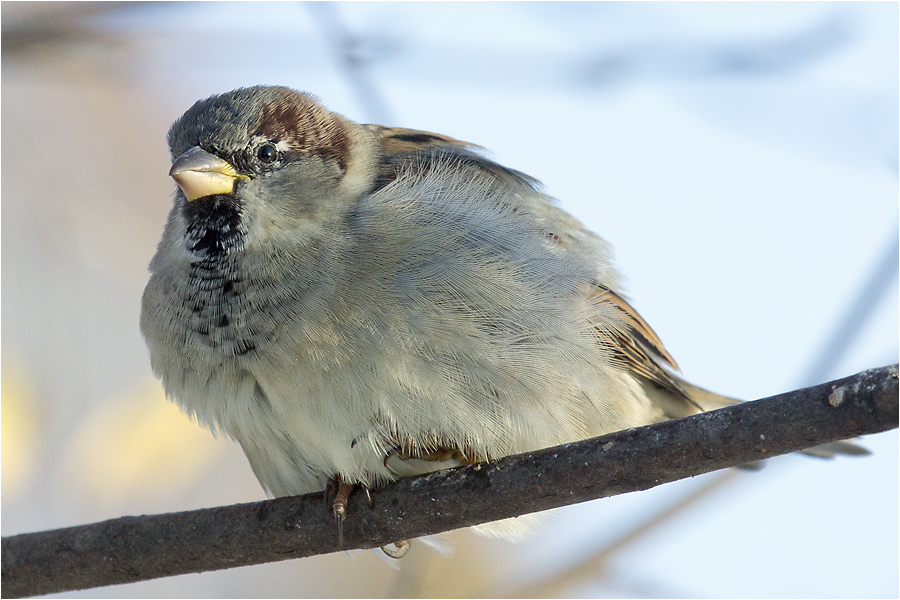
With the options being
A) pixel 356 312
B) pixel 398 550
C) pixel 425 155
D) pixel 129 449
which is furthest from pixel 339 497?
pixel 129 449

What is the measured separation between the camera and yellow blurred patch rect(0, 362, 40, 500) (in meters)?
3.60

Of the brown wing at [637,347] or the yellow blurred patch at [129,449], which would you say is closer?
the brown wing at [637,347]

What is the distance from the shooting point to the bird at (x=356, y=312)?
2.77 meters

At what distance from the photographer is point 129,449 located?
3.97m

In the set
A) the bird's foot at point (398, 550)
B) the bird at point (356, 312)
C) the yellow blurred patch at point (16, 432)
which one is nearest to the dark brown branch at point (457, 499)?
the bird at point (356, 312)

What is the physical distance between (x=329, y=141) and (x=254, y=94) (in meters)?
0.32

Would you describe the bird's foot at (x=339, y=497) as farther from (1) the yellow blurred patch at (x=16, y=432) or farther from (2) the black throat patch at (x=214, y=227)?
(1) the yellow blurred patch at (x=16, y=432)

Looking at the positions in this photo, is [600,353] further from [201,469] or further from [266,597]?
[266,597]

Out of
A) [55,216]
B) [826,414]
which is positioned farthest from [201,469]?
[826,414]

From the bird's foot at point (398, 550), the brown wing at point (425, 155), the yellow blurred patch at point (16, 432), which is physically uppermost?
the brown wing at point (425, 155)

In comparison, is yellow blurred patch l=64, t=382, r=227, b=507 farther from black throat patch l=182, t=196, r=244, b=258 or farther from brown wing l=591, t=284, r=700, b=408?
brown wing l=591, t=284, r=700, b=408

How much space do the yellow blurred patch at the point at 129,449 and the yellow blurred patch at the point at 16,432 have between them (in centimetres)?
20

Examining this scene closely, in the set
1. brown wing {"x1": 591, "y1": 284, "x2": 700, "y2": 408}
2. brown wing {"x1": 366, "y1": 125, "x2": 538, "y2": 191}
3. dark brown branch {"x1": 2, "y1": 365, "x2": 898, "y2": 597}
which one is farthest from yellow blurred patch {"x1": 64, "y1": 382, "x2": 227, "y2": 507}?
brown wing {"x1": 591, "y1": 284, "x2": 700, "y2": 408}

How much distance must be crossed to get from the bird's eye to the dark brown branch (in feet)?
3.81
